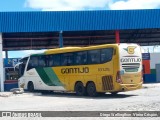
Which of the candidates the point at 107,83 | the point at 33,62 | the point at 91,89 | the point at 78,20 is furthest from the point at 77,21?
the point at 107,83

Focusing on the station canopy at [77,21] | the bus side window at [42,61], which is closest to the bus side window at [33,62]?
the bus side window at [42,61]

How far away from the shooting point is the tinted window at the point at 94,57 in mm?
20172

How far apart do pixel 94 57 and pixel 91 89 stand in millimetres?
1912

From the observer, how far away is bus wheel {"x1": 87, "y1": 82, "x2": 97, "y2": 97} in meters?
20.7

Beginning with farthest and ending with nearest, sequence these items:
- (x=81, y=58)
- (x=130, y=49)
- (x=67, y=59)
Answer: (x=67, y=59) → (x=81, y=58) → (x=130, y=49)

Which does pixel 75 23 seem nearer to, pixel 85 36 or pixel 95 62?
pixel 85 36

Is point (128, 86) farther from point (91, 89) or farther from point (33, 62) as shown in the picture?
point (33, 62)

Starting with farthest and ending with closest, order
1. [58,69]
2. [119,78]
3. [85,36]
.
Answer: [85,36]
[58,69]
[119,78]

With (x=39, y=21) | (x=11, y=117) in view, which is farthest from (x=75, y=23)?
(x=11, y=117)

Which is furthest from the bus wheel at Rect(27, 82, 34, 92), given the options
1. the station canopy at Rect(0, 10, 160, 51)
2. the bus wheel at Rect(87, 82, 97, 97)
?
the bus wheel at Rect(87, 82, 97, 97)

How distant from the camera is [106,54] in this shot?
64.3 ft

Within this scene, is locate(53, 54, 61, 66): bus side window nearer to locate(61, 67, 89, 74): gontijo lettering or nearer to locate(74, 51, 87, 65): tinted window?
locate(61, 67, 89, 74): gontijo lettering

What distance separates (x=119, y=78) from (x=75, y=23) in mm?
12031

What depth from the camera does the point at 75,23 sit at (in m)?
30.4
